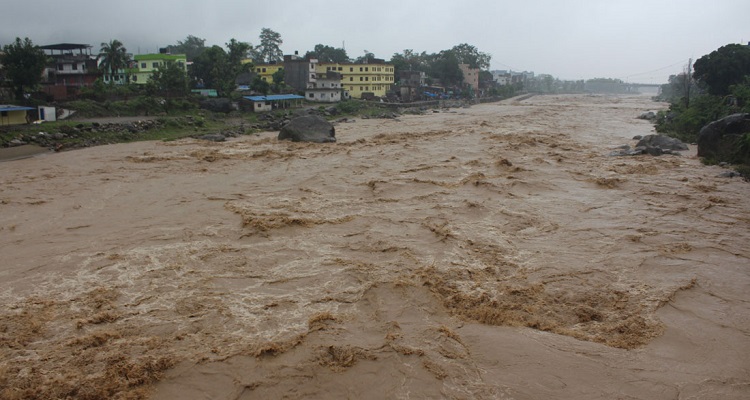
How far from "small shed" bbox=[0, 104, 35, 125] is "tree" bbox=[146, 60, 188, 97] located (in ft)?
34.7

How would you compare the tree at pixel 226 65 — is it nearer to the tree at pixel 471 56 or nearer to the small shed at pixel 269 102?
the small shed at pixel 269 102

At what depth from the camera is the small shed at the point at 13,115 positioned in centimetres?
2462

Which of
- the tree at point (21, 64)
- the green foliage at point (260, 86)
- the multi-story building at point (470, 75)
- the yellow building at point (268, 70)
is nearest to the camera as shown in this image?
the tree at point (21, 64)

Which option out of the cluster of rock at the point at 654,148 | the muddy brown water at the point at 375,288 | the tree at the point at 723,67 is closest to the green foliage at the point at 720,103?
the tree at the point at 723,67

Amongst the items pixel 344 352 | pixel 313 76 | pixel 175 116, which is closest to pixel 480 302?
pixel 344 352

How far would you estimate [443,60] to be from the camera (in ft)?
271

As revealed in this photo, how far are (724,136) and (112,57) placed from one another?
4080 centimetres

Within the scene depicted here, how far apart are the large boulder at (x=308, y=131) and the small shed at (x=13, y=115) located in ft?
42.7

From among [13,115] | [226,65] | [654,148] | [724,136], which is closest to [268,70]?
[226,65]

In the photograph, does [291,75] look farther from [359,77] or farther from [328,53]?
[328,53]

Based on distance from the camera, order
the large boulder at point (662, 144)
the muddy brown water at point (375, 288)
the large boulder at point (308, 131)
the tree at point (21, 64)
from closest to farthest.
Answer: the muddy brown water at point (375, 288)
the large boulder at point (662, 144)
the large boulder at point (308, 131)
the tree at point (21, 64)

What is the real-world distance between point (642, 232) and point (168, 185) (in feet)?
42.8

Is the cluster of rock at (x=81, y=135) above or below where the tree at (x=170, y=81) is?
below

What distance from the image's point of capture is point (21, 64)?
1153 inches
